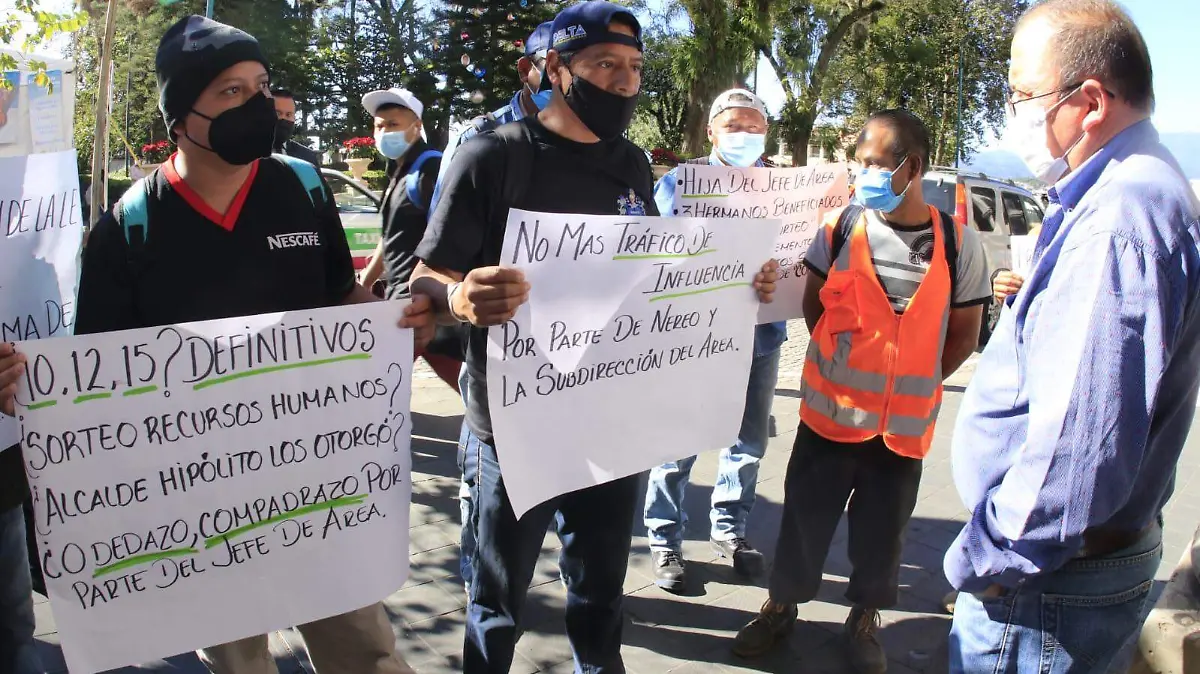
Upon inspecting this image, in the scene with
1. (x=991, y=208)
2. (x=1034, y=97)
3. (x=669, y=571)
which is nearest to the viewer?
(x=1034, y=97)

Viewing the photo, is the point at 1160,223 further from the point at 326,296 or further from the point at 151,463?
the point at 151,463

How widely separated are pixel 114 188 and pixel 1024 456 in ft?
81.3

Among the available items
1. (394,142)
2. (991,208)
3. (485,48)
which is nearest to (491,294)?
(394,142)

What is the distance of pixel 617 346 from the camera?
7.25ft

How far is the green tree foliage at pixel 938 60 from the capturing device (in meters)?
32.4

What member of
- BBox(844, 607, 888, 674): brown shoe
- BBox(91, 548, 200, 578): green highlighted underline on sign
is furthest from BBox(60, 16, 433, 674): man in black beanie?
BBox(844, 607, 888, 674): brown shoe

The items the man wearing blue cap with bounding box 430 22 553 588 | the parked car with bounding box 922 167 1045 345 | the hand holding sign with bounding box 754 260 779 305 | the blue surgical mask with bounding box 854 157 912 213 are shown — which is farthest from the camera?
the parked car with bounding box 922 167 1045 345

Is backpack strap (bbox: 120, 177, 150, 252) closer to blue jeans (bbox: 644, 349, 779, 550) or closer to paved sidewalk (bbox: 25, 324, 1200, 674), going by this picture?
paved sidewalk (bbox: 25, 324, 1200, 674)

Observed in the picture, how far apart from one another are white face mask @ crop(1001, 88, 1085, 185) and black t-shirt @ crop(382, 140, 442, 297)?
2.68 metres

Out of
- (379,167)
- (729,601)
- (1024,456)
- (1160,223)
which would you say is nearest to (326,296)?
(1024,456)

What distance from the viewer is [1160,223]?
4.50ft

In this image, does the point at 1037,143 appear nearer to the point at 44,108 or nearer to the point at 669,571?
the point at 669,571

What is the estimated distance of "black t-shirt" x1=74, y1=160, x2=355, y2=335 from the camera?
182cm

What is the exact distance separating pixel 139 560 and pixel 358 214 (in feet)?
23.0
